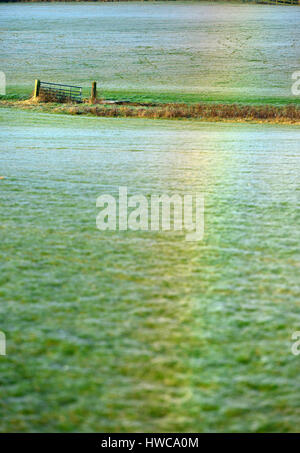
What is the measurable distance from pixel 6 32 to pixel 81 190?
181 feet

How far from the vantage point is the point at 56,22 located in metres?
61.5

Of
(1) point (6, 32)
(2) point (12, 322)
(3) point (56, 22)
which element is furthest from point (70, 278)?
(3) point (56, 22)

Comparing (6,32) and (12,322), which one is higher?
(6,32)

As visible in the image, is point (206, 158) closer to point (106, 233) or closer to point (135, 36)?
point (106, 233)
